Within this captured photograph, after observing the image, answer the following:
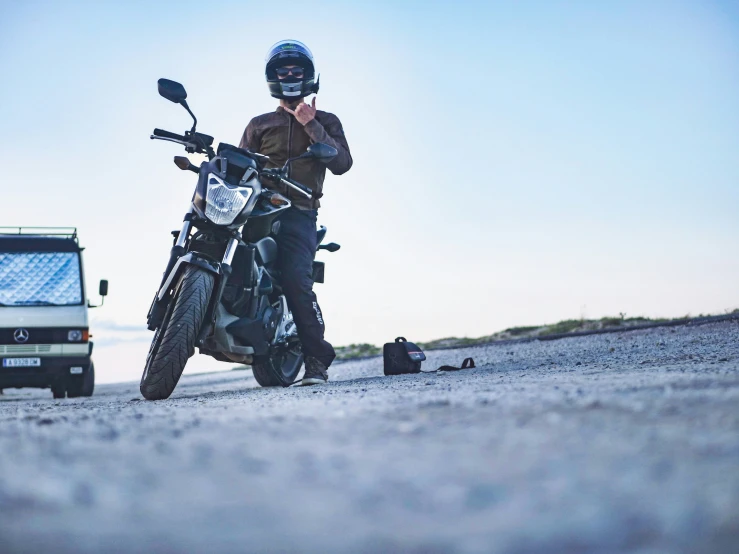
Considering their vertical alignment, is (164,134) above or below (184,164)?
above

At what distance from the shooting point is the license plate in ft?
29.9

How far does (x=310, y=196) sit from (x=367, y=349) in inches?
521

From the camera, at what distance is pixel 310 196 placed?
5.36 m

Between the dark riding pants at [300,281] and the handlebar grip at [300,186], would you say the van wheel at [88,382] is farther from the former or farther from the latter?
the handlebar grip at [300,186]

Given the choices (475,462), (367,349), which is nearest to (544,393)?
(475,462)

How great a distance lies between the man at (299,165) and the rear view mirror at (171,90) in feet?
3.18

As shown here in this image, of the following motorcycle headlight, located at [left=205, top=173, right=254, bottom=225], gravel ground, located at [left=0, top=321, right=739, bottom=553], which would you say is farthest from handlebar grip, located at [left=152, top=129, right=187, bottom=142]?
gravel ground, located at [left=0, top=321, right=739, bottom=553]

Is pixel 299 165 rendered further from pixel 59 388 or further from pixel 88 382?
pixel 59 388

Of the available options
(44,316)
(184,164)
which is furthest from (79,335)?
(184,164)

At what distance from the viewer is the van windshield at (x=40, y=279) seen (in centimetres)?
957

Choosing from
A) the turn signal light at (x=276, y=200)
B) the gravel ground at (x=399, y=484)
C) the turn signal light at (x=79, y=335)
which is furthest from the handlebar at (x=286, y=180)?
the turn signal light at (x=79, y=335)

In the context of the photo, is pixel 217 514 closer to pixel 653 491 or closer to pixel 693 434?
pixel 653 491

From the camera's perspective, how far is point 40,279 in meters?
9.84

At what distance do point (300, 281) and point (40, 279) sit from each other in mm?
5896
